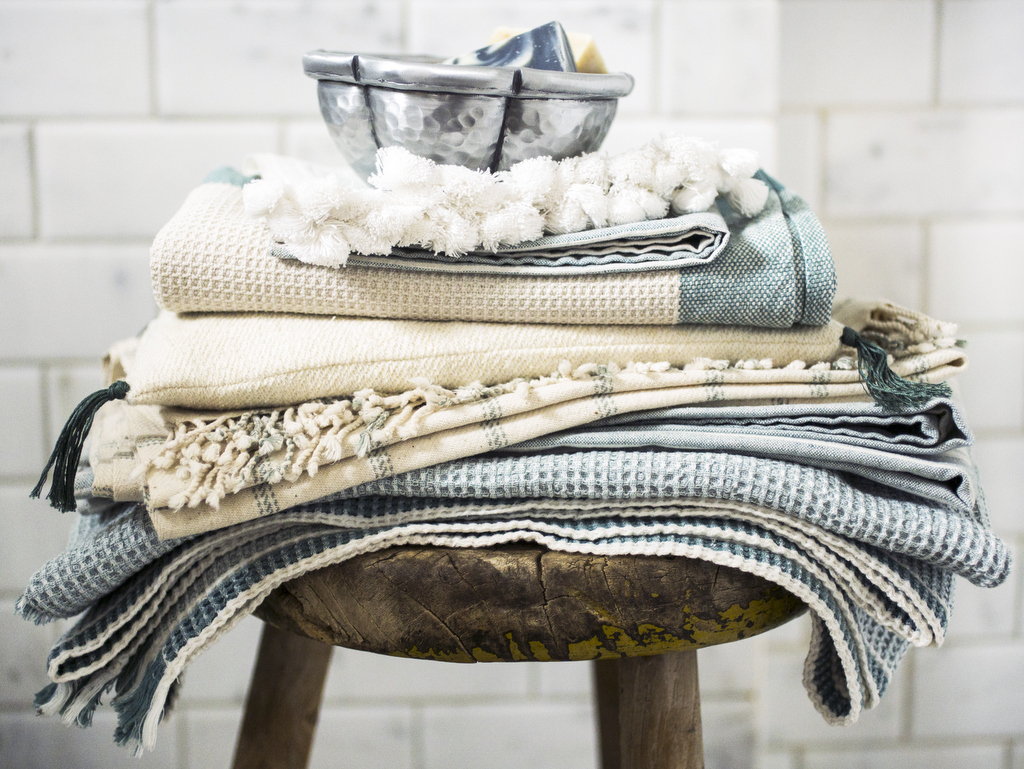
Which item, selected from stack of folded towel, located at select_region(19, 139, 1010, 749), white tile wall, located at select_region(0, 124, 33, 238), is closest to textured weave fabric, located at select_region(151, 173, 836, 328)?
stack of folded towel, located at select_region(19, 139, 1010, 749)

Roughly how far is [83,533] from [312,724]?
23 centimetres

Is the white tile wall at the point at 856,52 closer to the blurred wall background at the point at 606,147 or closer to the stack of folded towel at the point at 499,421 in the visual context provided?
the blurred wall background at the point at 606,147

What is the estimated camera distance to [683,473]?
0.35m

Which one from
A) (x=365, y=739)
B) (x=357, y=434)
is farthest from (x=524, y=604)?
(x=365, y=739)

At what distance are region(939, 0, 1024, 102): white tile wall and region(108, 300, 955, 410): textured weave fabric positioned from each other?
58 cm

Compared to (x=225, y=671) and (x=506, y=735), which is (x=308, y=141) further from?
(x=506, y=735)

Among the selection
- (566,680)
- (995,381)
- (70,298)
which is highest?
(70,298)

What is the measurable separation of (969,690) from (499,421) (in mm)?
857

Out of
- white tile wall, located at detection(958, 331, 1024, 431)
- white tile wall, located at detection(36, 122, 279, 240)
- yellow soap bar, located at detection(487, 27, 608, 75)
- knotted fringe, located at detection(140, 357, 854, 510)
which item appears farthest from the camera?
white tile wall, located at detection(958, 331, 1024, 431)

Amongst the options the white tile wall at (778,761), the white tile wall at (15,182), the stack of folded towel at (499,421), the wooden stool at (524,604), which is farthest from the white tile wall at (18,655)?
the white tile wall at (778,761)

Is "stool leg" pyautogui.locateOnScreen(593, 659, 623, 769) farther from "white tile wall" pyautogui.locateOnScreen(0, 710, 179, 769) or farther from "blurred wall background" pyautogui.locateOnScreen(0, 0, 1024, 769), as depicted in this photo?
"white tile wall" pyautogui.locateOnScreen(0, 710, 179, 769)

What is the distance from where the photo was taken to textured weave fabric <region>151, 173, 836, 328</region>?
1.26 ft

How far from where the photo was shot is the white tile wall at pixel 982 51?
0.80 m

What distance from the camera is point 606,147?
0.76 meters
